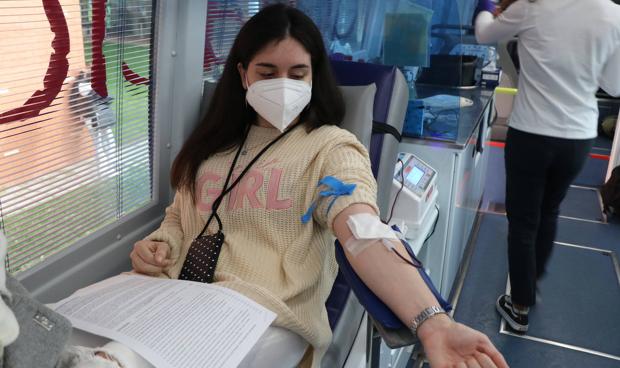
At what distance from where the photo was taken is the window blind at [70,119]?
1262mm

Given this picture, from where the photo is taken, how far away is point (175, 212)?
1.58 m

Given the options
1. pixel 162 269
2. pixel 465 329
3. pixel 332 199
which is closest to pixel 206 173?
pixel 162 269

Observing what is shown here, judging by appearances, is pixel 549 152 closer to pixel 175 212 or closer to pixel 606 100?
pixel 175 212

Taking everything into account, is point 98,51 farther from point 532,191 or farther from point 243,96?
point 532,191

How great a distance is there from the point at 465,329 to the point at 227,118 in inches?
34.7

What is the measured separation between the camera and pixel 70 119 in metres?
1.43

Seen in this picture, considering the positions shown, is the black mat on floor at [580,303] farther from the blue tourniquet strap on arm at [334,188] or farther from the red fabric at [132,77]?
the red fabric at [132,77]

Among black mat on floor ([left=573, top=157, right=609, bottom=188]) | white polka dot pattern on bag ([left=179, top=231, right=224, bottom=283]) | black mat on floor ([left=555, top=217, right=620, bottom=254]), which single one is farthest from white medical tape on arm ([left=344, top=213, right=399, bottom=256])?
black mat on floor ([left=573, top=157, right=609, bottom=188])

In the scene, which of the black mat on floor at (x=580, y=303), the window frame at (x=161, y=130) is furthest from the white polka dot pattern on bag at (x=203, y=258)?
the black mat on floor at (x=580, y=303)

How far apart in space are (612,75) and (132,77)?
164cm

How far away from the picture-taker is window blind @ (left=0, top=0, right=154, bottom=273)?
49.7 inches

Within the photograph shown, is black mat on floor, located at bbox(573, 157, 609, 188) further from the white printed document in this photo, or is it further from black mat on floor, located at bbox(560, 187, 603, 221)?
the white printed document

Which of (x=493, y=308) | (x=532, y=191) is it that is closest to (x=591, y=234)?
(x=493, y=308)

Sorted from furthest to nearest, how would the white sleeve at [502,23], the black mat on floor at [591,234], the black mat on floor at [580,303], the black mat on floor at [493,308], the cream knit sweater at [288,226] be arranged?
1. the black mat on floor at [591,234]
2. the black mat on floor at [580,303]
3. the black mat on floor at [493,308]
4. the white sleeve at [502,23]
5. the cream knit sweater at [288,226]
